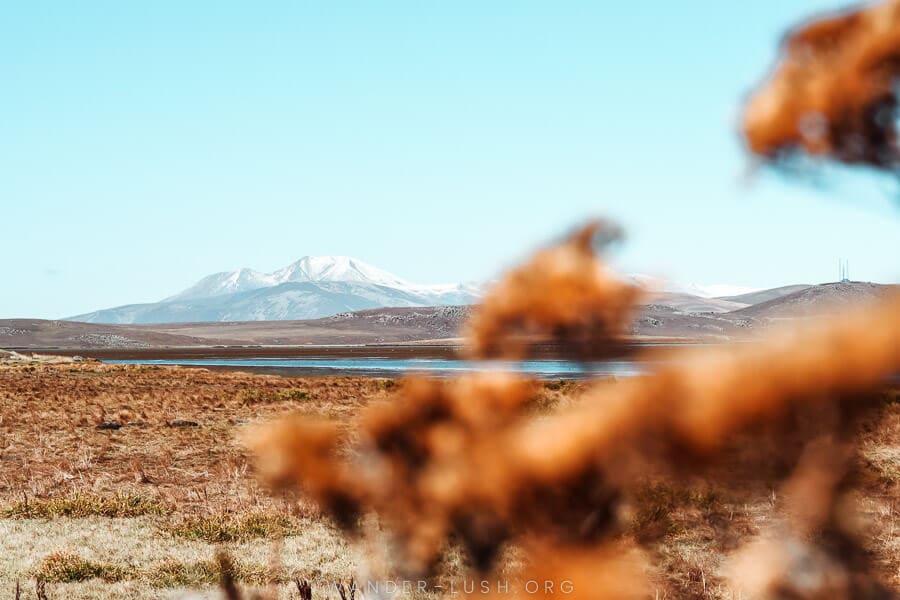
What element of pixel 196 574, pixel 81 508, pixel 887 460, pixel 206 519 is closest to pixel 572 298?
pixel 196 574

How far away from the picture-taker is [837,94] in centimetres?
180

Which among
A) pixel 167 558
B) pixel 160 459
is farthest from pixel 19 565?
pixel 160 459

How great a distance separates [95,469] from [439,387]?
17605mm

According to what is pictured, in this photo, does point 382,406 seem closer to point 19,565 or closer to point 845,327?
point 845,327

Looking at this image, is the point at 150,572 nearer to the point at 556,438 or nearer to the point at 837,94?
the point at 556,438

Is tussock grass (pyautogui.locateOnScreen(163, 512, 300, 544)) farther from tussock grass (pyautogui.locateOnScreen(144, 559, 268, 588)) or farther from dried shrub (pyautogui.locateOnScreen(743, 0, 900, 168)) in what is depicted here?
dried shrub (pyautogui.locateOnScreen(743, 0, 900, 168))

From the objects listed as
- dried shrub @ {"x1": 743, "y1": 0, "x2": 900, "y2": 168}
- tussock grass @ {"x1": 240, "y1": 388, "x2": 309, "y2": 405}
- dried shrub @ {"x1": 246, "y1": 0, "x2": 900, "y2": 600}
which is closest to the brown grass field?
dried shrub @ {"x1": 246, "y1": 0, "x2": 900, "y2": 600}

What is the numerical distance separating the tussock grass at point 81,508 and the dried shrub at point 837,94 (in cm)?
1315

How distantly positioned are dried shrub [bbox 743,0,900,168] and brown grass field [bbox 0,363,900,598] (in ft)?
2.51

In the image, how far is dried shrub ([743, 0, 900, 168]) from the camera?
1772 millimetres

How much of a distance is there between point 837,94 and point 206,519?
40.2 ft

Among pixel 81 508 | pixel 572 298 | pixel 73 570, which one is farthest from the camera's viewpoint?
pixel 81 508

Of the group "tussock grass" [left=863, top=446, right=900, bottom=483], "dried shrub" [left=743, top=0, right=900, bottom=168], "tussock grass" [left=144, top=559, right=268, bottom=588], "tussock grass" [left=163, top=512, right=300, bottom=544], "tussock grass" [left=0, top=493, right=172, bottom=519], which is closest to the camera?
"dried shrub" [left=743, top=0, right=900, bottom=168]

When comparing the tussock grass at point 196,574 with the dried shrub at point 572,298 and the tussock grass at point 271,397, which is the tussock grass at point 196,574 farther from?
the tussock grass at point 271,397
